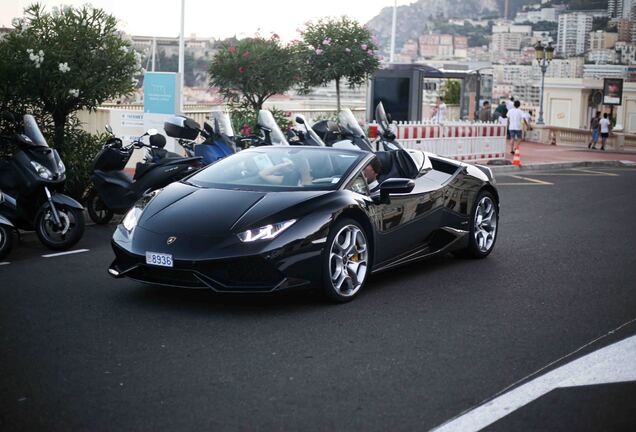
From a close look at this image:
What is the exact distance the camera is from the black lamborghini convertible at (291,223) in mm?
7098

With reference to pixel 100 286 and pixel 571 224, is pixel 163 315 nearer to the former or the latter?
pixel 100 286

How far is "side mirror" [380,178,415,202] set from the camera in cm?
822

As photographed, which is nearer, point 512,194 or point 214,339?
point 214,339

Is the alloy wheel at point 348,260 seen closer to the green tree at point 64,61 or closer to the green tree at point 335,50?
the green tree at point 64,61

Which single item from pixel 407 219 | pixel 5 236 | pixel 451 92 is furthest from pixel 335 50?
pixel 451 92

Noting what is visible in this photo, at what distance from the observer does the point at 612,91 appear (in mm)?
49562

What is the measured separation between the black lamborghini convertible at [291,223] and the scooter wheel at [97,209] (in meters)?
3.93

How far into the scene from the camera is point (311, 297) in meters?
7.89

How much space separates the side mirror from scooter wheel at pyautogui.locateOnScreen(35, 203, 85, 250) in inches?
139

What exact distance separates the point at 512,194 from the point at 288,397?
1281 centimetres

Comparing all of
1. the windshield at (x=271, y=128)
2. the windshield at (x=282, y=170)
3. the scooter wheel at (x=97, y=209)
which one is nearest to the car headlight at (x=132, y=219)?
the windshield at (x=282, y=170)

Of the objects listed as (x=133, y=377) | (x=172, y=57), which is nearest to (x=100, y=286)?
(x=133, y=377)

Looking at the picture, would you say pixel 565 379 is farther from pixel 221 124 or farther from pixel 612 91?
pixel 612 91

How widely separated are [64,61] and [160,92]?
204 inches
